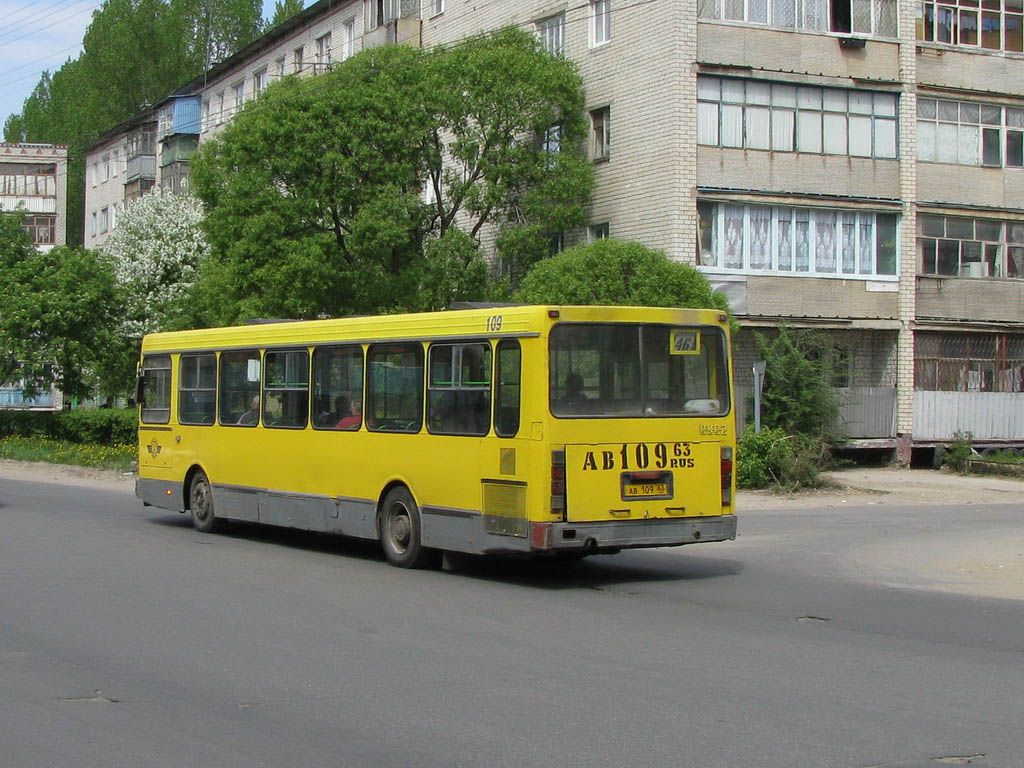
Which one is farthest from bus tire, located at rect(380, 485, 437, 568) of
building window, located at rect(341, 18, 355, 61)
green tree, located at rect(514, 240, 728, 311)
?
building window, located at rect(341, 18, 355, 61)

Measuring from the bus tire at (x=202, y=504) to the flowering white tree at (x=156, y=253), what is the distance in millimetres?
28826

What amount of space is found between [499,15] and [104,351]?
595 inches

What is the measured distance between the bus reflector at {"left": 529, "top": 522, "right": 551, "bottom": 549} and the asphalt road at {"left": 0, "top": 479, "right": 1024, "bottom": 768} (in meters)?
0.47

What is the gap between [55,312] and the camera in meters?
38.6

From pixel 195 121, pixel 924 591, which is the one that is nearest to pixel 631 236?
pixel 924 591

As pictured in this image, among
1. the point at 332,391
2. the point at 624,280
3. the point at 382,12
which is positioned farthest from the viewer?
the point at 382,12

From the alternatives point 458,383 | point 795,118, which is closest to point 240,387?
point 458,383

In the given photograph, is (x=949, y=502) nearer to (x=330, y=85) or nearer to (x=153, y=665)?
(x=330, y=85)

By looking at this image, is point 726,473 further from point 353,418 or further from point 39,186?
point 39,186

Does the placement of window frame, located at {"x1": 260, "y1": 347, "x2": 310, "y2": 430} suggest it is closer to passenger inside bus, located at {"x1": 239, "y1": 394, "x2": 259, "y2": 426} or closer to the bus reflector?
passenger inside bus, located at {"x1": 239, "y1": 394, "x2": 259, "y2": 426}

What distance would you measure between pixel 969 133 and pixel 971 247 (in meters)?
2.91

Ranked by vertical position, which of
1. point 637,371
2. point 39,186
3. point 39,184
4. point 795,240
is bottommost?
point 637,371

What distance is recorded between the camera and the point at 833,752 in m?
6.63

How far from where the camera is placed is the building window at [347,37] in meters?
45.6
